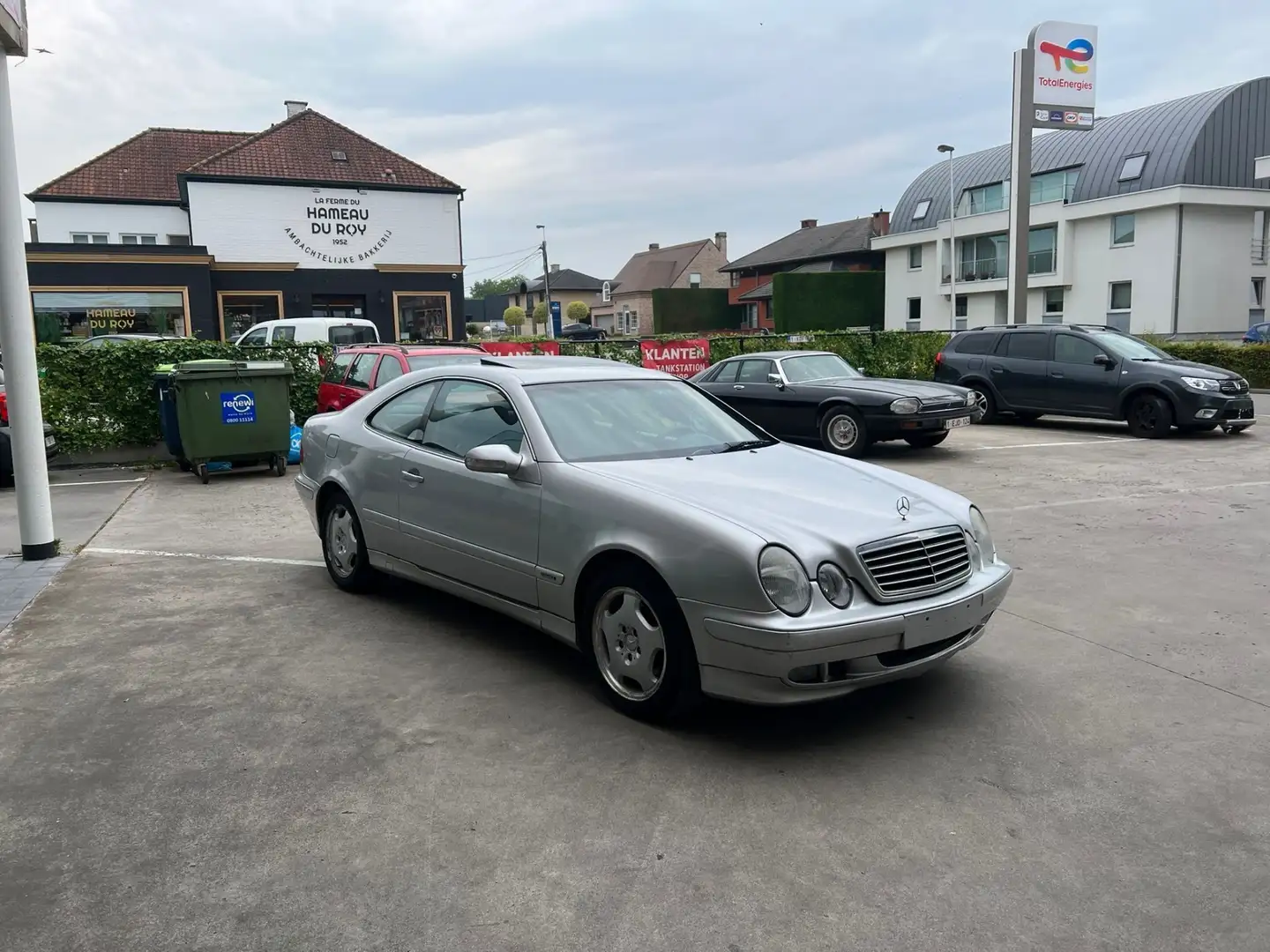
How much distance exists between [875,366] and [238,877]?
19646 millimetres

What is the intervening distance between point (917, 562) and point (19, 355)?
6.36 m

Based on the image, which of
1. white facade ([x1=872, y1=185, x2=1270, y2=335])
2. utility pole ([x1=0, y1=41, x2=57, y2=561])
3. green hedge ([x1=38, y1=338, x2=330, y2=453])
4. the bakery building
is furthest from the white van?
white facade ([x1=872, y1=185, x2=1270, y2=335])

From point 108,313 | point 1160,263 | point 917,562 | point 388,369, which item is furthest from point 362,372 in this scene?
point 1160,263

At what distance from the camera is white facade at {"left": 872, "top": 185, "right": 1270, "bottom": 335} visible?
3966 cm

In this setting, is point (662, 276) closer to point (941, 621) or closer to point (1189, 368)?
point (1189, 368)

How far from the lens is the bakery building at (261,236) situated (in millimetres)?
30125

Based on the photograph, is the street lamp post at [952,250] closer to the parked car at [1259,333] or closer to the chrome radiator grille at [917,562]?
the parked car at [1259,333]

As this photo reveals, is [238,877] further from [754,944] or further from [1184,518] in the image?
[1184,518]

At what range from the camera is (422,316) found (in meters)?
35.4

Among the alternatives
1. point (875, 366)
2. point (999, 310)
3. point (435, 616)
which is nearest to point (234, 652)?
point (435, 616)

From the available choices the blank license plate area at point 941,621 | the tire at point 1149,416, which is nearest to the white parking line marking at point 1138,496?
the tire at point 1149,416

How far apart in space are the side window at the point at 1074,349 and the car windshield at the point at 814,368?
328 cm

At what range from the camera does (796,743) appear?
4.04 meters

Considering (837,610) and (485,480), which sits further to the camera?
(485,480)
